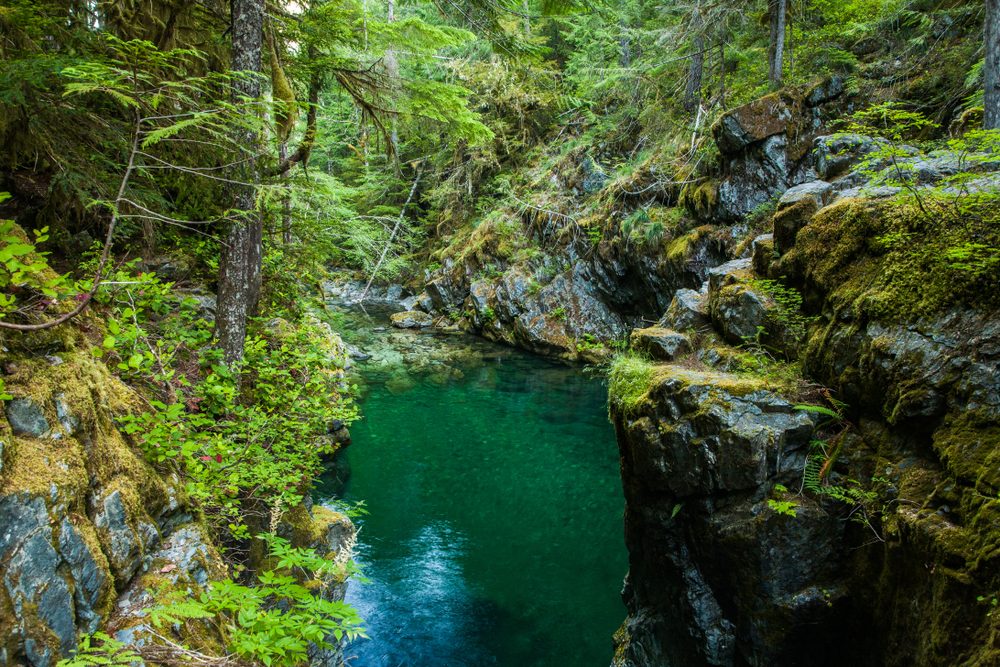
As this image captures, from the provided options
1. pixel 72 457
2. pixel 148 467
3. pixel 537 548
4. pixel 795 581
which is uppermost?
pixel 72 457

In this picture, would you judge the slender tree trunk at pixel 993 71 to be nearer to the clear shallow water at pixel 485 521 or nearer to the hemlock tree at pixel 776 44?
the hemlock tree at pixel 776 44

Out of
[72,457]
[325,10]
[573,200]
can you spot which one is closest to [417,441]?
[325,10]

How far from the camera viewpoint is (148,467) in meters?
3.76

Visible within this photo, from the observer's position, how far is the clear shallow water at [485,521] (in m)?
7.51

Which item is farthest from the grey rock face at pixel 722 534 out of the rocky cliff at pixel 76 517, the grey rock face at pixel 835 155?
the rocky cliff at pixel 76 517

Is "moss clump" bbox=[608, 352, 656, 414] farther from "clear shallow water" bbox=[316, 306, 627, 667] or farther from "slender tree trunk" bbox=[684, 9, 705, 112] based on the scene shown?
"slender tree trunk" bbox=[684, 9, 705, 112]

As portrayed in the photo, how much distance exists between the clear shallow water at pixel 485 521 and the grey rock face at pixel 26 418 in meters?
3.97

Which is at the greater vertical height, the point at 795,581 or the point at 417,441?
the point at 795,581

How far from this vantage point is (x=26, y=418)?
288 centimetres

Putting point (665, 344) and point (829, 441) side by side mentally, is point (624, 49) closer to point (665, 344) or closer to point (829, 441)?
point (665, 344)

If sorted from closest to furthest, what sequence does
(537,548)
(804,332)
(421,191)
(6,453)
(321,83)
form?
(6,453) < (804,332) < (321,83) < (537,548) < (421,191)

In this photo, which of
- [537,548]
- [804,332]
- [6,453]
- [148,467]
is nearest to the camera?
[6,453]

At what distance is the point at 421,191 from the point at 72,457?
31.6 meters

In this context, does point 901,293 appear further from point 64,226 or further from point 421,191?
point 421,191
